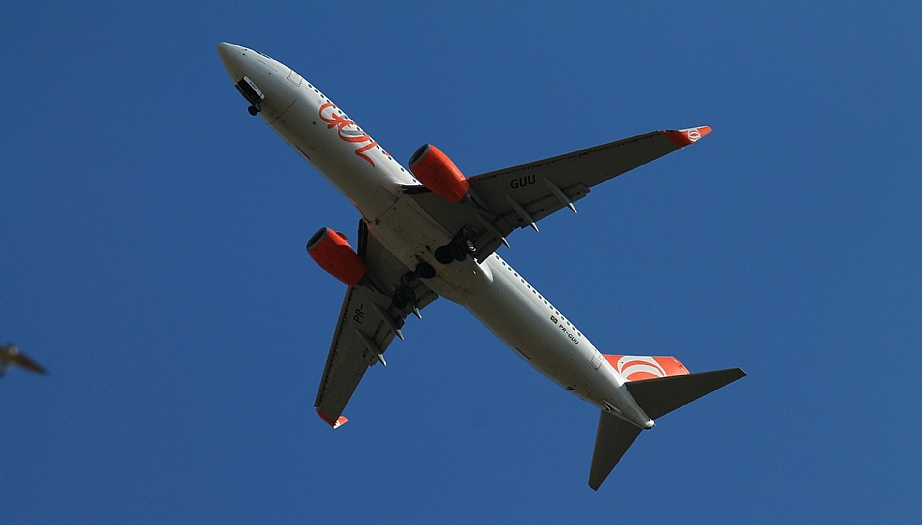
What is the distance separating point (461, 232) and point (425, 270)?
2.12 metres

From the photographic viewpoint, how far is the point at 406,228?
30.1 metres

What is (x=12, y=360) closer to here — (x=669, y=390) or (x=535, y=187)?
(x=535, y=187)

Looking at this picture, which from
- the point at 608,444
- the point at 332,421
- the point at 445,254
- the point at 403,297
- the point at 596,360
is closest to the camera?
the point at 445,254

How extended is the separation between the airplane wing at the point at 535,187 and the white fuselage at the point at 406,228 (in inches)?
28.7

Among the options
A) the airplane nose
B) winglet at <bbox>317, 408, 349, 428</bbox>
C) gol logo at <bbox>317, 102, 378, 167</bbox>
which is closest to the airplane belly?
gol logo at <bbox>317, 102, 378, 167</bbox>

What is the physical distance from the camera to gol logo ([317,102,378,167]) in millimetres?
29047

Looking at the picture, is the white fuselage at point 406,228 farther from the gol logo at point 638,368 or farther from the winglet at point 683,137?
the winglet at point 683,137

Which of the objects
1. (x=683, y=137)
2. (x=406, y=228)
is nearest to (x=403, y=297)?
(x=406, y=228)

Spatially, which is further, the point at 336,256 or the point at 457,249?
the point at 336,256

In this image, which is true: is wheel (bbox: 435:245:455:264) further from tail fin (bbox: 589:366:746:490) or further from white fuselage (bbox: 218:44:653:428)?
tail fin (bbox: 589:366:746:490)

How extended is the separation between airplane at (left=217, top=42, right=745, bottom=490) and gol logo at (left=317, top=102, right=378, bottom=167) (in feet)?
0.14

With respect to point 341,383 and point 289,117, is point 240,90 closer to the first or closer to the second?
point 289,117

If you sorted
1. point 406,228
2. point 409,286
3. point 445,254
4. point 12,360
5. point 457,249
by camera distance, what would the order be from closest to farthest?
point 12,360 → point 406,228 → point 457,249 → point 445,254 → point 409,286

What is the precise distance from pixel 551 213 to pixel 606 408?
9.08m
